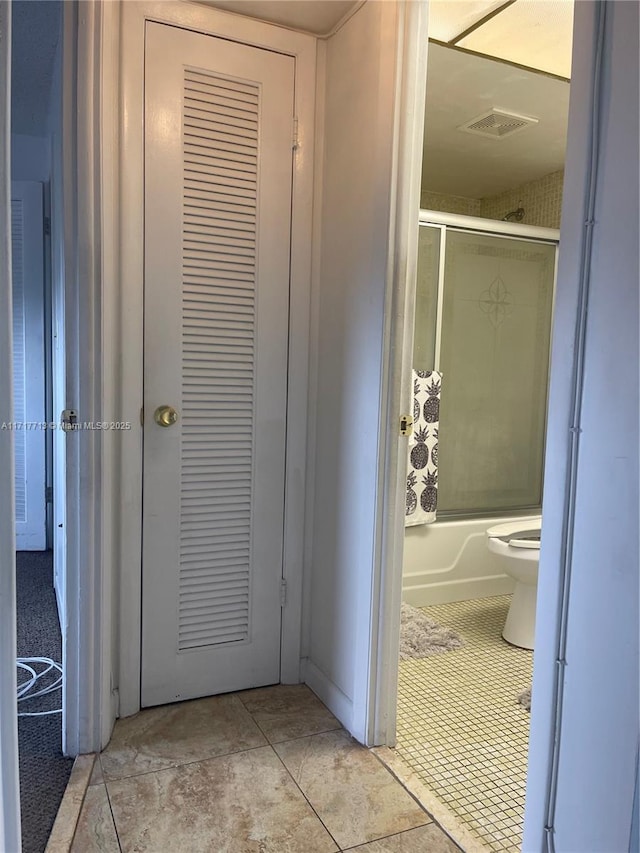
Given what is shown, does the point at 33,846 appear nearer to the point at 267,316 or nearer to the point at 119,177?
the point at 267,316

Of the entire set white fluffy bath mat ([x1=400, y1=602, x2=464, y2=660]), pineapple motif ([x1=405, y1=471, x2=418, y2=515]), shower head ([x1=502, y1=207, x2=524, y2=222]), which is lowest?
white fluffy bath mat ([x1=400, y1=602, x2=464, y2=660])

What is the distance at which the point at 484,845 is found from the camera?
1.48 metres

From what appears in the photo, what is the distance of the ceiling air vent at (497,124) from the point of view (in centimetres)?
301

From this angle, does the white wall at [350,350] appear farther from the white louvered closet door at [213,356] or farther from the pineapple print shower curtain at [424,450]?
the pineapple print shower curtain at [424,450]

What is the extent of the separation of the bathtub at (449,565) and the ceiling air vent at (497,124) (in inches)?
74.4

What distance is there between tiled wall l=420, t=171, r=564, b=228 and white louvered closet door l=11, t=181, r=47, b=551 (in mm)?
Result: 2380

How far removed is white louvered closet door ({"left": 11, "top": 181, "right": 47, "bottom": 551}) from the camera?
359cm

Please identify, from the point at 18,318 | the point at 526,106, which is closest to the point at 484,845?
the point at 526,106

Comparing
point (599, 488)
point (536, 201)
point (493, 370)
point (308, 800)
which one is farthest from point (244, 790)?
point (536, 201)

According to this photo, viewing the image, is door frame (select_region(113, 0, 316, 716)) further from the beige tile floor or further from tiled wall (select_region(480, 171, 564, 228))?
tiled wall (select_region(480, 171, 564, 228))

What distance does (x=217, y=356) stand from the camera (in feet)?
6.70

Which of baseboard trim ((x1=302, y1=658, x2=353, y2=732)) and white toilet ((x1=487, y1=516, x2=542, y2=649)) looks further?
white toilet ((x1=487, y1=516, x2=542, y2=649))

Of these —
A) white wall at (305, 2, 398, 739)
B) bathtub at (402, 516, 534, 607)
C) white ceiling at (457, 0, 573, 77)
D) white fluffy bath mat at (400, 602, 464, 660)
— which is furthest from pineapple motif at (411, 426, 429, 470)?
white ceiling at (457, 0, 573, 77)

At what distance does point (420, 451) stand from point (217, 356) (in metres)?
1.29
